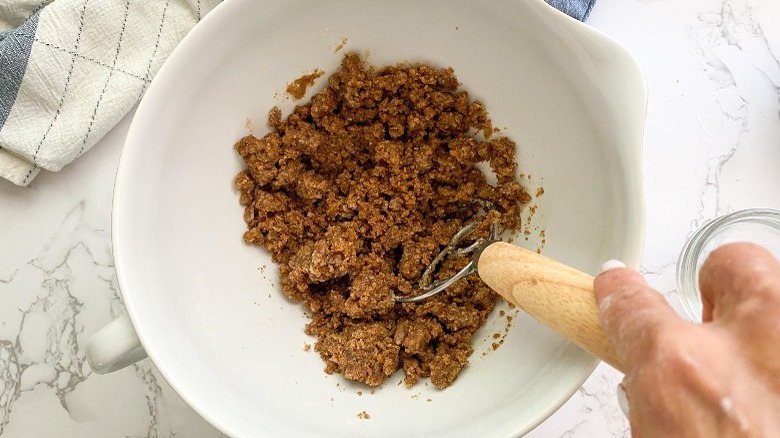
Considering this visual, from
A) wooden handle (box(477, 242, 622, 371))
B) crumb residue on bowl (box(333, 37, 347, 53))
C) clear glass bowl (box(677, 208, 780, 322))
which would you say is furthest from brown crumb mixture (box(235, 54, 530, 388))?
clear glass bowl (box(677, 208, 780, 322))

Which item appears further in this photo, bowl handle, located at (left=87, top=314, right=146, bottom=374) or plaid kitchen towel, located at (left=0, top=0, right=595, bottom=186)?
plaid kitchen towel, located at (left=0, top=0, right=595, bottom=186)

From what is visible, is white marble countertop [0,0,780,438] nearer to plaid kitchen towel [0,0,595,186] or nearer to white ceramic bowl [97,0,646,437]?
plaid kitchen towel [0,0,595,186]

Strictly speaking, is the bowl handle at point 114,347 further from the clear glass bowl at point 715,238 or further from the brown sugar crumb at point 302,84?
the clear glass bowl at point 715,238

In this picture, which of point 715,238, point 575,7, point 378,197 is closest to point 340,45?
point 378,197

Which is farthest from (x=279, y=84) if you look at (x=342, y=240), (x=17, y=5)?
(x=17, y=5)

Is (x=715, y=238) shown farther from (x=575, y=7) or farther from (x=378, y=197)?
(x=378, y=197)
